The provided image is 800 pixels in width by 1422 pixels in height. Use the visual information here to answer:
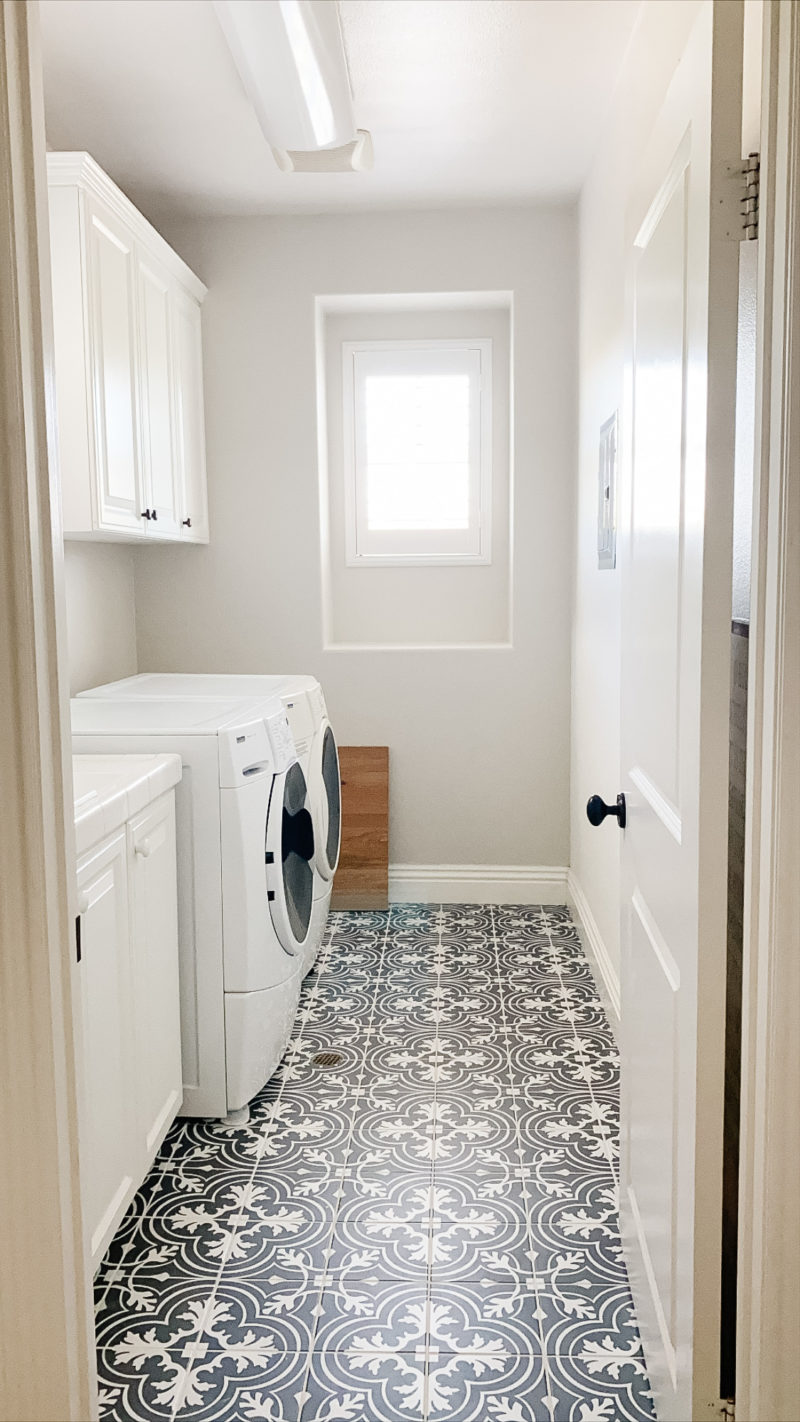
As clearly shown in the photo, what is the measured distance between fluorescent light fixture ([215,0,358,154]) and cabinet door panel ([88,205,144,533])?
0.51 m

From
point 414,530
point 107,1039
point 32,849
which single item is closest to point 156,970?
point 107,1039

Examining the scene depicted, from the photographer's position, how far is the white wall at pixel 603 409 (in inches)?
100.0

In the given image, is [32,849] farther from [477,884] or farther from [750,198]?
[477,884]

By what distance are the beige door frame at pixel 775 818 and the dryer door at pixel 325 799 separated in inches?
83.9

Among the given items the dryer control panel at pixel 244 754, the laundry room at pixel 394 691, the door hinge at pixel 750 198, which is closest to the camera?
the door hinge at pixel 750 198

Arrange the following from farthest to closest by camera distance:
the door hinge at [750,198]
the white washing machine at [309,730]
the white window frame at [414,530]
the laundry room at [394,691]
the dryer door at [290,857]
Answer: the white window frame at [414,530] < the white washing machine at [309,730] < the dryer door at [290,857] < the laundry room at [394,691] < the door hinge at [750,198]

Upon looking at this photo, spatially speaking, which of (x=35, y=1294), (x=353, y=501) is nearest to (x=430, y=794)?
(x=353, y=501)

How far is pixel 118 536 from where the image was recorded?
10.4ft

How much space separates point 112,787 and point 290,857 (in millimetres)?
958

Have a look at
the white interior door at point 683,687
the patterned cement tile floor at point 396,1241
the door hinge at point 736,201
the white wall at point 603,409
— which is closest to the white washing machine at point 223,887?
the patterned cement tile floor at point 396,1241

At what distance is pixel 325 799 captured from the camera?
135 inches

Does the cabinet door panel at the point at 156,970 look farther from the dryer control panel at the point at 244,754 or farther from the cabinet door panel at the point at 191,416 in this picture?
the cabinet door panel at the point at 191,416

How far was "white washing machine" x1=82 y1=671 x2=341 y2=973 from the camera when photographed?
321 cm

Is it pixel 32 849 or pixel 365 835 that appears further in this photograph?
pixel 365 835
